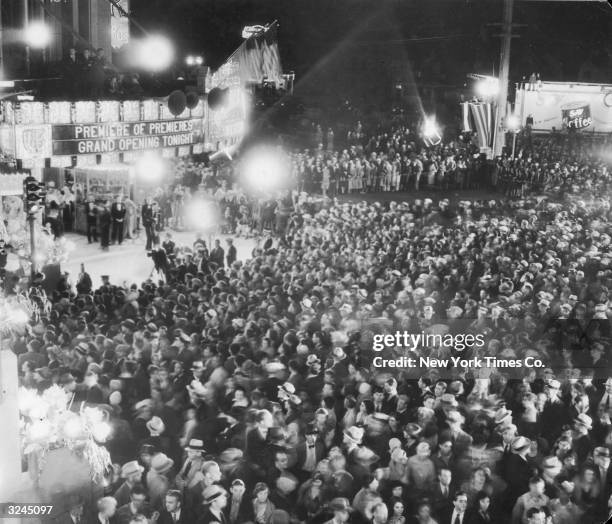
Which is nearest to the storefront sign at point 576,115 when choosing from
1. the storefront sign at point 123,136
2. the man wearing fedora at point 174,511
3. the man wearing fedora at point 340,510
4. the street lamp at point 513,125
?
the street lamp at point 513,125

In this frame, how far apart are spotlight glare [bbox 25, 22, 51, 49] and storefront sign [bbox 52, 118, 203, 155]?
15.4 ft

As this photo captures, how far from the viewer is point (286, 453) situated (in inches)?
247

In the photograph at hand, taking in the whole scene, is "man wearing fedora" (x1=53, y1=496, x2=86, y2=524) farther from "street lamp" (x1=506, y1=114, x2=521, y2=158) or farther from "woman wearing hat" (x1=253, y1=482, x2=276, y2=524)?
"street lamp" (x1=506, y1=114, x2=521, y2=158)

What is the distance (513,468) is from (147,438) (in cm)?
286

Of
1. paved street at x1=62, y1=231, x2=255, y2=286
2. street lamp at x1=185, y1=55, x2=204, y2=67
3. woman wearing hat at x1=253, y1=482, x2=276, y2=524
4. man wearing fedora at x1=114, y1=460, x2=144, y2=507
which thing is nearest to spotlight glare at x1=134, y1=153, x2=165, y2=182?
paved street at x1=62, y1=231, x2=255, y2=286

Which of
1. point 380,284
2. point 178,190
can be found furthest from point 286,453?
point 178,190

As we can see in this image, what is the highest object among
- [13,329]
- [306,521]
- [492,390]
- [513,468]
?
[13,329]

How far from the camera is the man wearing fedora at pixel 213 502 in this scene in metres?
6.18

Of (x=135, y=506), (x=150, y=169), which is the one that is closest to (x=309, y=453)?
(x=135, y=506)

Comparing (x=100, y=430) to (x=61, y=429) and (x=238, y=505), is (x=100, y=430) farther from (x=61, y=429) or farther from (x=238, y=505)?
(x=238, y=505)

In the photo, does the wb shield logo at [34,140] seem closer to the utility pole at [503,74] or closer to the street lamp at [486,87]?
the utility pole at [503,74]

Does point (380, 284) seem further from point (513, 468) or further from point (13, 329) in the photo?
point (13, 329)

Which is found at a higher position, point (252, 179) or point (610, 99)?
point (610, 99)

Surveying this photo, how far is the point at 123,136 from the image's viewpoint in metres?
9.67
